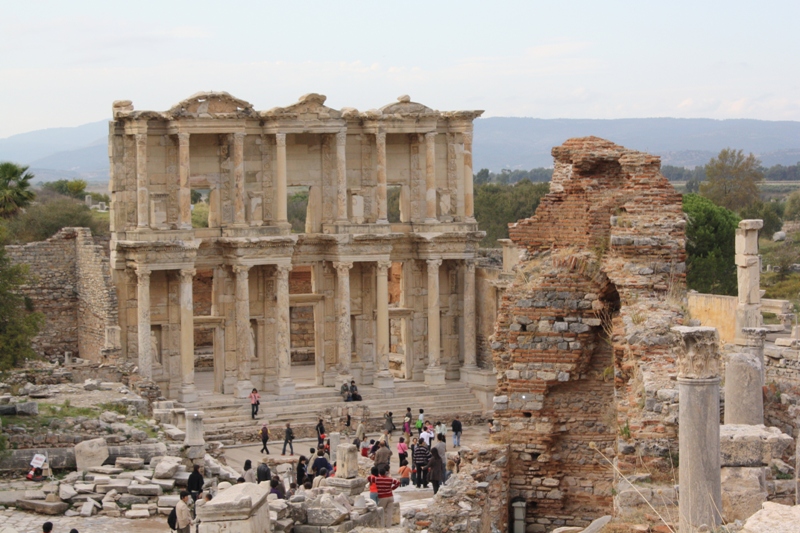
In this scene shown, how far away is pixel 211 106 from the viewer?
41281mm

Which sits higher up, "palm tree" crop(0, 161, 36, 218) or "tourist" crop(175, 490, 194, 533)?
"palm tree" crop(0, 161, 36, 218)

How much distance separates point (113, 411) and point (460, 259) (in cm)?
1852

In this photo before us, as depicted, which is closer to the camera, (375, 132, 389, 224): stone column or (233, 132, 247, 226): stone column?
(233, 132, 247, 226): stone column

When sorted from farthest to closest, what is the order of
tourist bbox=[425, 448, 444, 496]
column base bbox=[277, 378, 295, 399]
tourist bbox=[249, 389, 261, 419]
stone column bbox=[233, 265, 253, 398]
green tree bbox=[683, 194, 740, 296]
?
green tree bbox=[683, 194, 740, 296] → stone column bbox=[233, 265, 253, 398] → column base bbox=[277, 378, 295, 399] → tourist bbox=[249, 389, 261, 419] → tourist bbox=[425, 448, 444, 496]

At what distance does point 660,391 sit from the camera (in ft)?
48.6

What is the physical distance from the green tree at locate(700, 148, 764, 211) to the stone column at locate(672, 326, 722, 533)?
2880 inches

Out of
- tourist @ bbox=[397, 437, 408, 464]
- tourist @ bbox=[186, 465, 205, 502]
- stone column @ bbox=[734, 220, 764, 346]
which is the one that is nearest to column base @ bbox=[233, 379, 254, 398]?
tourist @ bbox=[397, 437, 408, 464]

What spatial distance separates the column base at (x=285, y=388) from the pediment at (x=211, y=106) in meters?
7.64

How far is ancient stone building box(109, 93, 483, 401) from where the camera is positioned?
134ft

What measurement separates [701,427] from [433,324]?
31.5 meters

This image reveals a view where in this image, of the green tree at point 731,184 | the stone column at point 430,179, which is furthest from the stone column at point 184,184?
the green tree at point 731,184

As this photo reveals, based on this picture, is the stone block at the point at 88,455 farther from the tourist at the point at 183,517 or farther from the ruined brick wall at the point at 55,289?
the ruined brick wall at the point at 55,289

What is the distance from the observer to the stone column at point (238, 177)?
41750 mm

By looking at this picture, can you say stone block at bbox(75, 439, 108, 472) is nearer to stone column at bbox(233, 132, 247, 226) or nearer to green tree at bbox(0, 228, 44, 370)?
green tree at bbox(0, 228, 44, 370)
